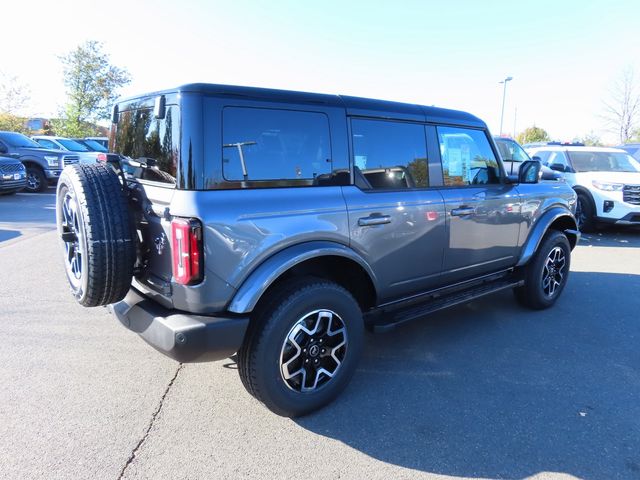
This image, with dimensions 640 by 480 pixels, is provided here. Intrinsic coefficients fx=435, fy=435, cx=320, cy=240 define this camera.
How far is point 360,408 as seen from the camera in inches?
113

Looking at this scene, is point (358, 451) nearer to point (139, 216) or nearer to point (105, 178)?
point (139, 216)

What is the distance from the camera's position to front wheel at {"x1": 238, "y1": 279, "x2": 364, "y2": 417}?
2.54 meters

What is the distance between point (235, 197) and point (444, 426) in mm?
1879

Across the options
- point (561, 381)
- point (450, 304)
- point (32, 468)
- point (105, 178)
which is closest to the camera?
point (32, 468)

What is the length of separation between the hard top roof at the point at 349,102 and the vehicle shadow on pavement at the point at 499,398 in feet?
6.34

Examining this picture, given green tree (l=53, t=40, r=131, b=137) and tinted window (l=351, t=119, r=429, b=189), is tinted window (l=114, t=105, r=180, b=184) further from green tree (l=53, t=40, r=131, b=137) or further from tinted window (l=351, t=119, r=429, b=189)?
green tree (l=53, t=40, r=131, b=137)

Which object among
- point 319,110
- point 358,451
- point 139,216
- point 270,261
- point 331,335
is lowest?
point 358,451

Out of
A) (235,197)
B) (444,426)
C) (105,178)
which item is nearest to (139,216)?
(105,178)

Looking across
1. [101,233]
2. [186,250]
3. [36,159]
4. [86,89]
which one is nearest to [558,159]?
[186,250]

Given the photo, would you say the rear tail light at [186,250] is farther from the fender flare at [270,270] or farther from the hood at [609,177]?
the hood at [609,177]

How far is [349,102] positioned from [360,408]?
2076mm

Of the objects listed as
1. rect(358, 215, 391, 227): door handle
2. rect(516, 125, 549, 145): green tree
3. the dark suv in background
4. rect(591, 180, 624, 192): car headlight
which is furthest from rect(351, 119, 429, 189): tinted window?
rect(516, 125, 549, 145): green tree

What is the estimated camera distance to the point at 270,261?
8.27 feet

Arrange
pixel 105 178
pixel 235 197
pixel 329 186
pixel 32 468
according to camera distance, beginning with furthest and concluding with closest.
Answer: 1. pixel 329 186
2. pixel 105 178
3. pixel 235 197
4. pixel 32 468
